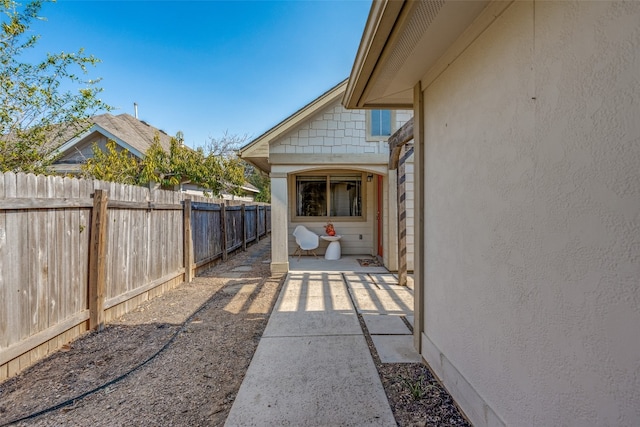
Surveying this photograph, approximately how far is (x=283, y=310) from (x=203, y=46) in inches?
445

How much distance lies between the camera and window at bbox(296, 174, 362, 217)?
346 inches

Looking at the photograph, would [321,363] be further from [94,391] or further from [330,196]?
[330,196]

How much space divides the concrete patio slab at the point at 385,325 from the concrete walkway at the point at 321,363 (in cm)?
1

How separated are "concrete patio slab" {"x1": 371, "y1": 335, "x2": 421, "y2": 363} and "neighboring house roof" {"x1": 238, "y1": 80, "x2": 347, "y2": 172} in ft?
14.9

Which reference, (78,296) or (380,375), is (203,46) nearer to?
A: (78,296)

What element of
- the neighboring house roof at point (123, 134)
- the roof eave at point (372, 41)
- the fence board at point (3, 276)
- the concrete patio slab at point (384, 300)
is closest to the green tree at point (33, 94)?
the neighboring house roof at point (123, 134)

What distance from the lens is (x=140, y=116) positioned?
17391mm

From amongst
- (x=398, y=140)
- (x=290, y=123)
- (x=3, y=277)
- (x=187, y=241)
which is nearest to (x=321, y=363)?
(x=3, y=277)

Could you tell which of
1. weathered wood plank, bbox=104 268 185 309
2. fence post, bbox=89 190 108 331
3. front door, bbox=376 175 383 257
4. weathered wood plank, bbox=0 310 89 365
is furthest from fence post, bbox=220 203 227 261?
weathered wood plank, bbox=0 310 89 365

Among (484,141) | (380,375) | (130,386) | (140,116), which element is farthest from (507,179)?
(140,116)

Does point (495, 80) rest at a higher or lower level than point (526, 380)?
higher

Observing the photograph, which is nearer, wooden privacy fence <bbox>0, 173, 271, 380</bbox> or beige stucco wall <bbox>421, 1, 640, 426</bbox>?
beige stucco wall <bbox>421, 1, 640, 426</bbox>

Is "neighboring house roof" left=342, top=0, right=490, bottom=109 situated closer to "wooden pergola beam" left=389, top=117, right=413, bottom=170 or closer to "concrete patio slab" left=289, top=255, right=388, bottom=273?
"wooden pergola beam" left=389, top=117, right=413, bottom=170

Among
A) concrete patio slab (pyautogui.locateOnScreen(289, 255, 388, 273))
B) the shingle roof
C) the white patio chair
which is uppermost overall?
the shingle roof
